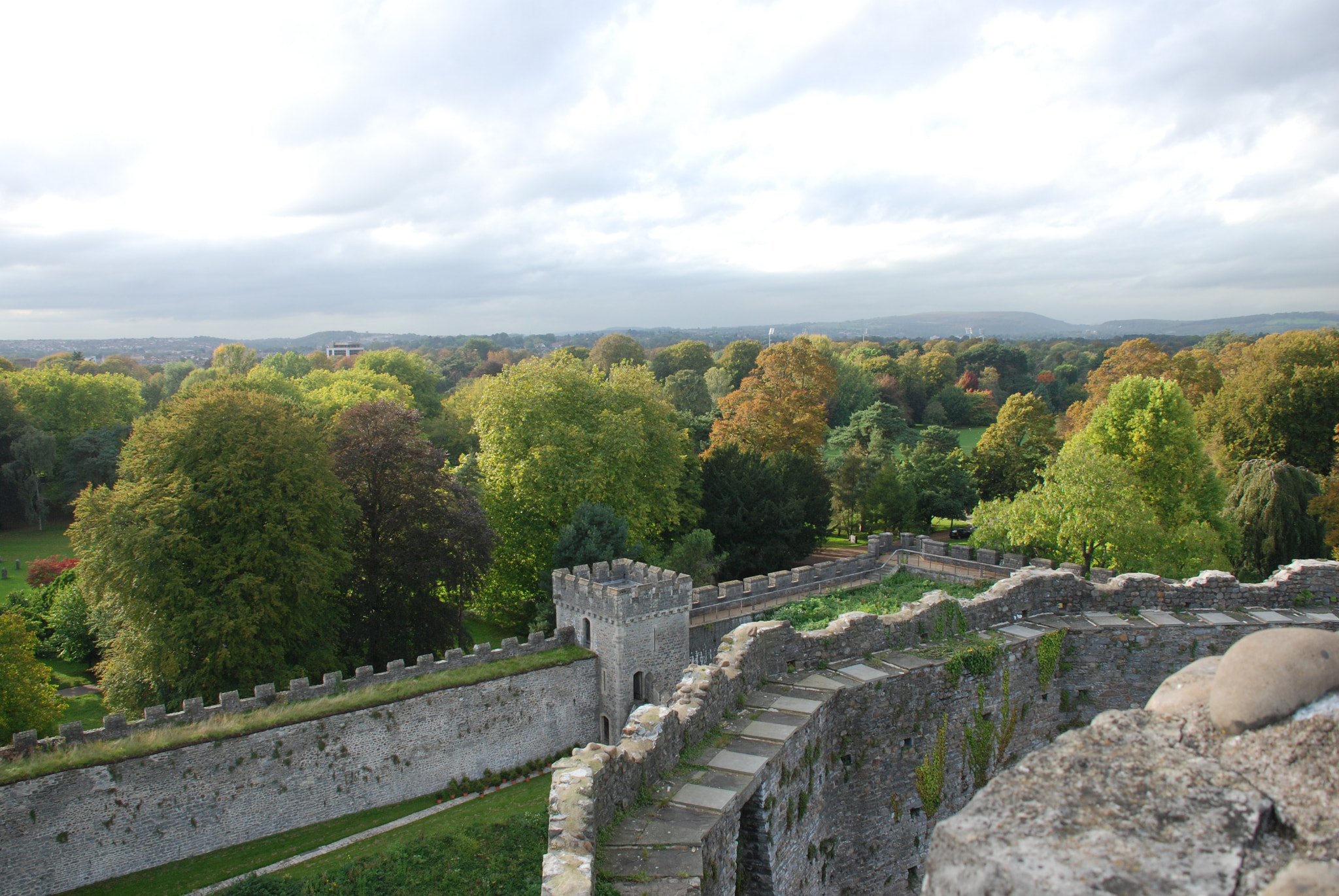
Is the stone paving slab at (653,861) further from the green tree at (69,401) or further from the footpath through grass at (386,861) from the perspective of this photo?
the green tree at (69,401)

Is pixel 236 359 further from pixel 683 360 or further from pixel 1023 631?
pixel 1023 631

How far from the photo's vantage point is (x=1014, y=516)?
2317 centimetres

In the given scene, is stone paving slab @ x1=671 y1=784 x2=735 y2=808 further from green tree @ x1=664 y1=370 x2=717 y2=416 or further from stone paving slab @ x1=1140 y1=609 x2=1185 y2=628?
green tree @ x1=664 y1=370 x2=717 y2=416

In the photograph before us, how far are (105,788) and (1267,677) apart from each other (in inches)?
690

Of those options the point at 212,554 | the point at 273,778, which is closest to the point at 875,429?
the point at 212,554

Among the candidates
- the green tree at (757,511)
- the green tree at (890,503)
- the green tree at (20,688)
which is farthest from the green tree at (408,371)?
the green tree at (20,688)

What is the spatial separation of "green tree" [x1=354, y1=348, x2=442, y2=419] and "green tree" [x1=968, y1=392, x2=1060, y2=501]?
41.2m

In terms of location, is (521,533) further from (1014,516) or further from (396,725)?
(1014,516)

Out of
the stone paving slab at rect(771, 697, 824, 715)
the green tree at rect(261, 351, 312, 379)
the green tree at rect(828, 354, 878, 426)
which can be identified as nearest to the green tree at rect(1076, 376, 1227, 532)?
the stone paving slab at rect(771, 697, 824, 715)

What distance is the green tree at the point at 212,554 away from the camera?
17500 millimetres

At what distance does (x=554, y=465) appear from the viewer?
25766mm

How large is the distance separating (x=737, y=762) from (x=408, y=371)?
6576 cm

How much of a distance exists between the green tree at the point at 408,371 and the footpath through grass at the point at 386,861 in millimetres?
49368

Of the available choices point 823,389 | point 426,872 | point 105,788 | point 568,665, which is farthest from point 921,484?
point 105,788
